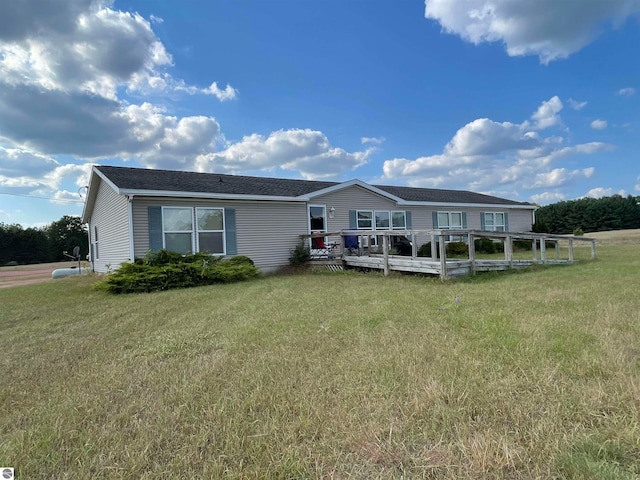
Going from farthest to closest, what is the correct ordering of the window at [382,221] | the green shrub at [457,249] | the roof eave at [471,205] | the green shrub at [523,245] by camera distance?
1. the green shrub at [523,245]
2. the roof eave at [471,205]
3. the green shrub at [457,249]
4. the window at [382,221]

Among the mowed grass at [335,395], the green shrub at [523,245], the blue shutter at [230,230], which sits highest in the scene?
the blue shutter at [230,230]

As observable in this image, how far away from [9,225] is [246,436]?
131 feet

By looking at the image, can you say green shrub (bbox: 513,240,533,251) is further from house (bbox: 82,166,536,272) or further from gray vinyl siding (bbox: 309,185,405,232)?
gray vinyl siding (bbox: 309,185,405,232)

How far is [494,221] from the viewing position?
62.4 feet

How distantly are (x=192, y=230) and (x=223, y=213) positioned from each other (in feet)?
3.63

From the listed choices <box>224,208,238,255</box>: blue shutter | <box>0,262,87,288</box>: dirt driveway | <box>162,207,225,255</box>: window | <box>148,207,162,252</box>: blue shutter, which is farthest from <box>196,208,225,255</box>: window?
<box>0,262,87,288</box>: dirt driveway

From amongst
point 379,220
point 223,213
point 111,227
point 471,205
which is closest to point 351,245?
point 379,220

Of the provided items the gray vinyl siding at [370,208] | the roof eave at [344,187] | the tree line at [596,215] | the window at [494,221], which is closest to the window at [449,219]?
the gray vinyl siding at [370,208]

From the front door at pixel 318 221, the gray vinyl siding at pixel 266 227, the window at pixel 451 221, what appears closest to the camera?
the gray vinyl siding at pixel 266 227

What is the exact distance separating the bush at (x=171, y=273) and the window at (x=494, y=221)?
46.7ft

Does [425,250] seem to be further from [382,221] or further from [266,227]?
[266,227]

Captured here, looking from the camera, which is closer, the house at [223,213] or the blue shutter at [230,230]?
the house at [223,213]

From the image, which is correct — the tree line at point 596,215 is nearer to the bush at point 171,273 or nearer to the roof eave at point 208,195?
the roof eave at point 208,195

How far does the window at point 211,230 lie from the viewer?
10688 mm
